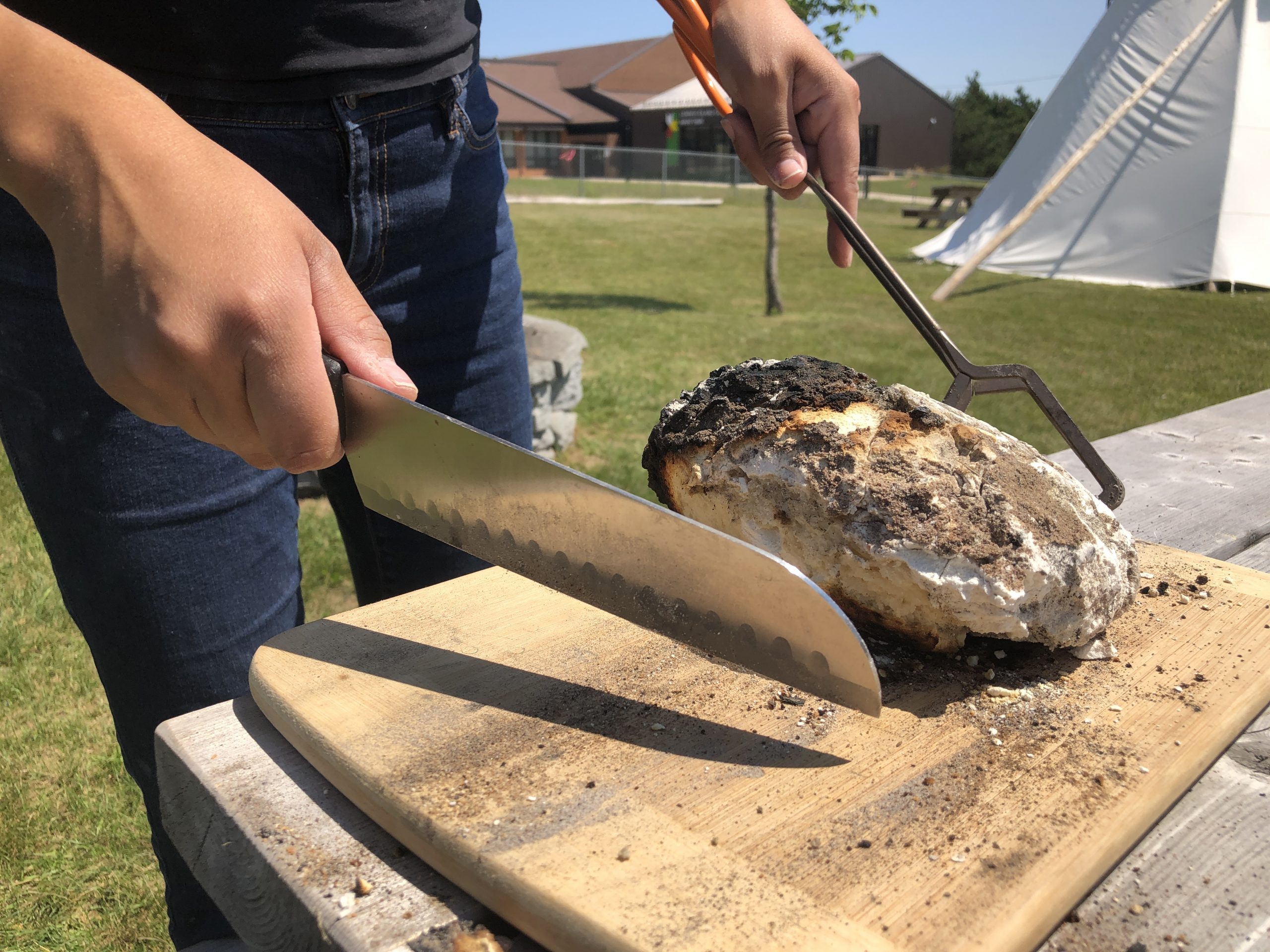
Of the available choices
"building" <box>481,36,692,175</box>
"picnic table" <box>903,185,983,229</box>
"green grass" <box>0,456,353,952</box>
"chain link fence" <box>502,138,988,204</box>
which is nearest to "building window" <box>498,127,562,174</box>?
"chain link fence" <box>502,138,988,204</box>

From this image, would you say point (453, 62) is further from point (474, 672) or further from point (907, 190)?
point (907, 190)

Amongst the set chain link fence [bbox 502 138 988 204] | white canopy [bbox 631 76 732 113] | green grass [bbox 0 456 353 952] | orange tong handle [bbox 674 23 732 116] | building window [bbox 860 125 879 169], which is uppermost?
white canopy [bbox 631 76 732 113]

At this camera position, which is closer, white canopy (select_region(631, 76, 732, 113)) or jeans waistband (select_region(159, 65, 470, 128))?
jeans waistband (select_region(159, 65, 470, 128))

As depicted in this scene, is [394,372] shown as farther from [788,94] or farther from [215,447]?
[788,94]

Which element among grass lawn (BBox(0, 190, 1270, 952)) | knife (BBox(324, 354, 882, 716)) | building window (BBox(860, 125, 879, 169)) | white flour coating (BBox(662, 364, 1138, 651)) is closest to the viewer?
knife (BBox(324, 354, 882, 716))

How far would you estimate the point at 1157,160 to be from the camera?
13.2 m

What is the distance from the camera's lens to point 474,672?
1.46m

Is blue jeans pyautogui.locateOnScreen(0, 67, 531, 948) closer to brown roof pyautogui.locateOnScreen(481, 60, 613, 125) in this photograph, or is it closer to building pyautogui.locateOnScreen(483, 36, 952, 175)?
building pyautogui.locateOnScreen(483, 36, 952, 175)

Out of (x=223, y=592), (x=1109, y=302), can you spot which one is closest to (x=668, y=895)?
(x=223, y=592)

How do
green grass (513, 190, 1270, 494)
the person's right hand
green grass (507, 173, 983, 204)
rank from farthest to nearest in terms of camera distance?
green grass (507, 173, 983, 204)
green grass (513, 190, 1270, 494)
the person's right hand

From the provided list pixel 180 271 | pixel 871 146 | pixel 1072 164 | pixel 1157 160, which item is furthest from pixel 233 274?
pixel 871 146

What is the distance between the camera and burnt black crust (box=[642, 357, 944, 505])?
1612mm

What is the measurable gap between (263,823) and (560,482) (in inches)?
23.8

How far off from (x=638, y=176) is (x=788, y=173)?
3882 cm
